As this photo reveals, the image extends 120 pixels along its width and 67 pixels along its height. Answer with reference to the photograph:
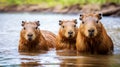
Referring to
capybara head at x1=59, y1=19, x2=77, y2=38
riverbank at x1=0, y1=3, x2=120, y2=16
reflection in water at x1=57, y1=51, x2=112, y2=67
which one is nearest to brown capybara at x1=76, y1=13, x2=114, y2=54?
reflection in water at x1=57, y1=51, x2=112, y2=67

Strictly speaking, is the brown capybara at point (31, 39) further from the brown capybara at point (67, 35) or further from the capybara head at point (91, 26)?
the capybara head at point (91, 26)

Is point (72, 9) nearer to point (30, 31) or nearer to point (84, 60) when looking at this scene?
point (30, 31)

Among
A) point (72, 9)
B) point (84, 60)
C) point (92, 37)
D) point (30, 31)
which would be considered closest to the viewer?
point (84, 60)

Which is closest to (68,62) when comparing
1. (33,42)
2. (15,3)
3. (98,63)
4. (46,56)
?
(98,63)

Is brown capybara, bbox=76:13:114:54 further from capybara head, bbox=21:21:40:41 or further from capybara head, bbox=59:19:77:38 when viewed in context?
capybara head, bbox=21:21:40:41

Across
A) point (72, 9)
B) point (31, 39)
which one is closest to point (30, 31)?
point (31, 39)

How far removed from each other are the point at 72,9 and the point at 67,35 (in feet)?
157

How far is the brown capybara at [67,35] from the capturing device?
47.4ft

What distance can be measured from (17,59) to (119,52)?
3563mm

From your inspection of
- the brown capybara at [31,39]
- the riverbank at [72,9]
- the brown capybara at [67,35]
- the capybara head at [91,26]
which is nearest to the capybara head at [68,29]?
the brown capybara at [67,35]

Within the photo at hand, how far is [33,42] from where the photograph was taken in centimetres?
1470

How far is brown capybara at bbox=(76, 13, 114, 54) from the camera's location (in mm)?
12930

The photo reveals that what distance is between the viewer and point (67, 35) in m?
14.4

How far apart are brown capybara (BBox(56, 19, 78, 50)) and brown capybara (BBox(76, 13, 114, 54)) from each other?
554mm
